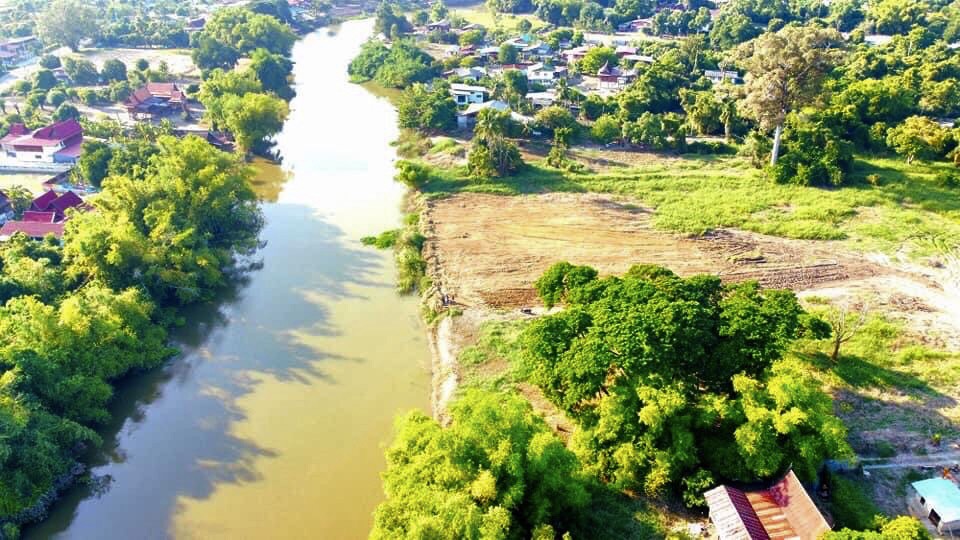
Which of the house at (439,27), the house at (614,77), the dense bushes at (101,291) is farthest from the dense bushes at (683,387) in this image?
the house at (439,27)

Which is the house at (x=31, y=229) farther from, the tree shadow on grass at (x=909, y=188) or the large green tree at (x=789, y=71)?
the tree shadow on grass at (x=909, y=188)

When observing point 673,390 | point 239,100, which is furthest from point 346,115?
point 673,390

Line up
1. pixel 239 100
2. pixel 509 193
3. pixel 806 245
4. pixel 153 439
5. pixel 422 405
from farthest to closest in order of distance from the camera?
pixel 239 100, pixel 509 193, pixel 806 245, pixel 422 405, pixel 153 439

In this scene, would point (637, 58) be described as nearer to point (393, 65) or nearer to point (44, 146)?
point (393, 65)

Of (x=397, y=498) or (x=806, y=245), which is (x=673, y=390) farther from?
(x=806, y=245)

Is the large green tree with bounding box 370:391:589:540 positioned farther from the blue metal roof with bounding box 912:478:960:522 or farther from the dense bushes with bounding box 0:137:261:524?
the dense bushes with bounding box 0:137:261:524
